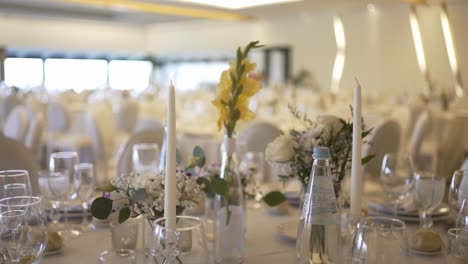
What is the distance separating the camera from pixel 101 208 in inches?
54.2

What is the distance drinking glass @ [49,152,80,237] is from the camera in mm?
1786

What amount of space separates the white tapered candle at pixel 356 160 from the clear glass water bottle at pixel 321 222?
0.20m

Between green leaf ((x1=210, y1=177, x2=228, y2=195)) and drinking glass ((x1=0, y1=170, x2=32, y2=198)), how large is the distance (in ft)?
1.86

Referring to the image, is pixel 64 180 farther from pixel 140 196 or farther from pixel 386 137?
pixel 386 137

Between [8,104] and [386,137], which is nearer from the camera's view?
[386,137]

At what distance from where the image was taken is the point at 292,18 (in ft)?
46.4

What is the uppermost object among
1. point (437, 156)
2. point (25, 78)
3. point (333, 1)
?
point (333, 1)

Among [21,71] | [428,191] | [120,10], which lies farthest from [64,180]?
[21,71]

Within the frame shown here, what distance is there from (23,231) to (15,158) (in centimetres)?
118

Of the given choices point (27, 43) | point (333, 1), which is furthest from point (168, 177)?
point (27, 43)

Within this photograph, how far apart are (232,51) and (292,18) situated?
2.40 metres

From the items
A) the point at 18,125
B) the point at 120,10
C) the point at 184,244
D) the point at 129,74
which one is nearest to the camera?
the point at 184,244

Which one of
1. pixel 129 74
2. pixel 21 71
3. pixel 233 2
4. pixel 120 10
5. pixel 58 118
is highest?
pixel 120 10

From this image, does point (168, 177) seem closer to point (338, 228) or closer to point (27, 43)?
point (338, 228)
